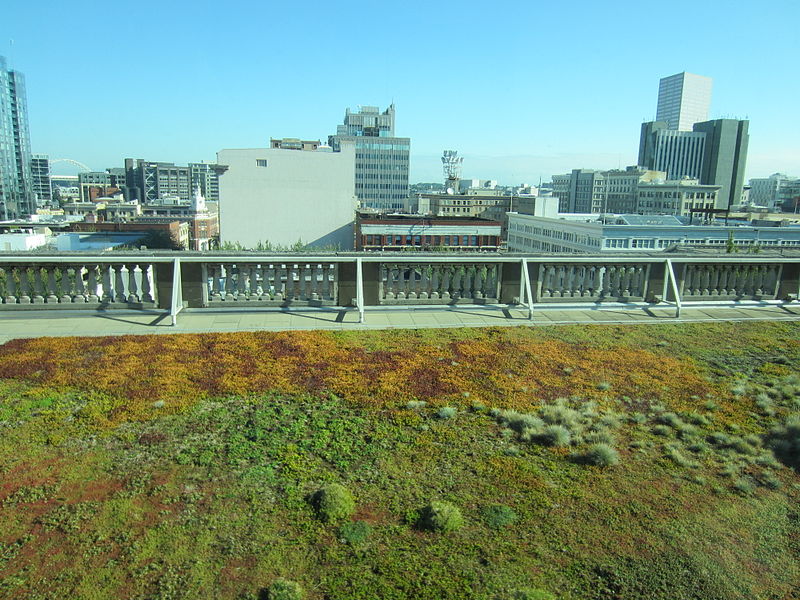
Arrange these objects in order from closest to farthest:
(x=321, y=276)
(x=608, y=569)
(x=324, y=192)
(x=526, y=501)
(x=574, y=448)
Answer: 1. (x=608, y=569)
2. (x=526, y=501)
3. (x=574, y=448)
4. (x=321, y=276)
5. (x=324, y=192)

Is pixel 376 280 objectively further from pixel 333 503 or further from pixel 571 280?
pixel 333 503

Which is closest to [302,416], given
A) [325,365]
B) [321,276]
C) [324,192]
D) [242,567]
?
[325,365]

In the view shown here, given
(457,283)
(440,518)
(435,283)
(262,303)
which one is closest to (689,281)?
(457,283)

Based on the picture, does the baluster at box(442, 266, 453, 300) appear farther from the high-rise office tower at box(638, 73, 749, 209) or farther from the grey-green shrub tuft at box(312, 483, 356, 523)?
the high-rise office tower at box(638, 73, 749, 209)

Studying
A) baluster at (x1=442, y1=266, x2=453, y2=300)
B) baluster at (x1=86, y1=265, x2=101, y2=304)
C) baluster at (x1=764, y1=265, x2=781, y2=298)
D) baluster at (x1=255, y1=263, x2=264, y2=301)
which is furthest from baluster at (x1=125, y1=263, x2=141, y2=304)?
baluster at (x1=764, y1=265, x2=781, y2=298)

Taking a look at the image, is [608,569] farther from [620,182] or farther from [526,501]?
[620,182]

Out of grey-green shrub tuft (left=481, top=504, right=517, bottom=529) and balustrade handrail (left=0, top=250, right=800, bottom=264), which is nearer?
grey-green shrub tuft (left=481, top=504, right=517, bottom=529)
